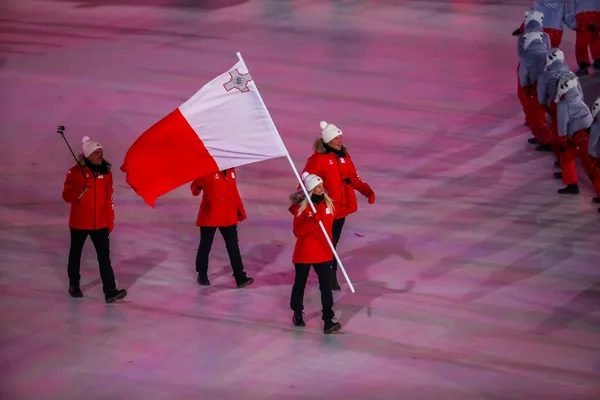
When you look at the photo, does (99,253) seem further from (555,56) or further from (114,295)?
(555,56)

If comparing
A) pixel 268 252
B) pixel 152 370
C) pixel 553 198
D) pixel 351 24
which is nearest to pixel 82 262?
pixel 268 252

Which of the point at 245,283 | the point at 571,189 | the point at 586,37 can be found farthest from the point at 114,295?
the point at 586,37

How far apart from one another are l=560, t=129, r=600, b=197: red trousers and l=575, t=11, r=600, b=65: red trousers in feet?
10.7

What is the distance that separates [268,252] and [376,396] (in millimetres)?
3254

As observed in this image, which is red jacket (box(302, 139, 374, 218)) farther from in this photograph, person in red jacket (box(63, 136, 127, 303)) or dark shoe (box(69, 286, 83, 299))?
dark shoe (box(69, 286, 83, 299))

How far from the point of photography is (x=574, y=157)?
1266 cm

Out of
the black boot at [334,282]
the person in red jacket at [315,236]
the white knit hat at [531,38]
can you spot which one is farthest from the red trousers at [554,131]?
the person in red jacket at [315,236]

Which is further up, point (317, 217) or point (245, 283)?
point (317, 217)

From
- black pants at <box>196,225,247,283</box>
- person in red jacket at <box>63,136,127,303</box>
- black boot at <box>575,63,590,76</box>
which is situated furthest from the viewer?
black boot at <box>575,63,590,76</box>

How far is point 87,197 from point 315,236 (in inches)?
84.0

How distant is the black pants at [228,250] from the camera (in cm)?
1062

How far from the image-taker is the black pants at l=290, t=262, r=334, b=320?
9648 millimetres

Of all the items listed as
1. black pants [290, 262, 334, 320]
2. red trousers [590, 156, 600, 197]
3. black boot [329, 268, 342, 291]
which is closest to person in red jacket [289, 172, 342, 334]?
black pants [290, 262, 334, 320]

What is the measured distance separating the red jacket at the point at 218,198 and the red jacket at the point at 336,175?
73cm
